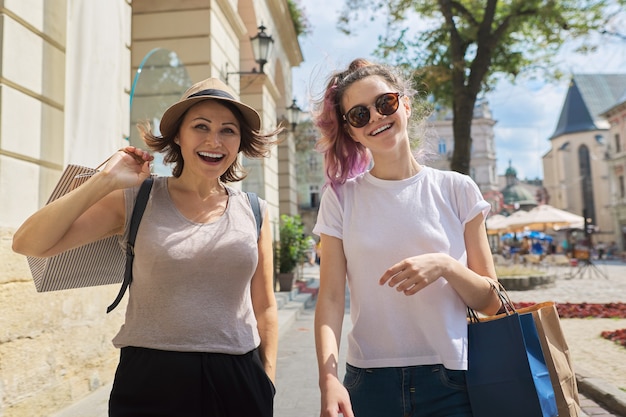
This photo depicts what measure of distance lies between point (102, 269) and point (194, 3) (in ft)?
24.4

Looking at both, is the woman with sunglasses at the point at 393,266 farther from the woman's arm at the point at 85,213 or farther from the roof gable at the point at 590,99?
the roof gable at the point at 590,99

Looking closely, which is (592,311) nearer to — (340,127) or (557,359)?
(557,359)

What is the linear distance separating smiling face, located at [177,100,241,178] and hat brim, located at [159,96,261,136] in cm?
3

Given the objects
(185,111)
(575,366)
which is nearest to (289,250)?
(575,366)

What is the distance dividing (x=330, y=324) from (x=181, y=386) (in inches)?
23.2

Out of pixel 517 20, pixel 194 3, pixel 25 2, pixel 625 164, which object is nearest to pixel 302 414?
pixel 25 2

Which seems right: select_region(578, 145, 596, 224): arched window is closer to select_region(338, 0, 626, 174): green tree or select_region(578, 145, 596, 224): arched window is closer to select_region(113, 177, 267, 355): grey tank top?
select_region(338, 0, 626, 174): green tree

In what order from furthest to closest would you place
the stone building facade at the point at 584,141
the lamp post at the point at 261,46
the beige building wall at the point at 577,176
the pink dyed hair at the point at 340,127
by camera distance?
the stone building facade at the point at 584,141, the beige building wall at the point at 577,176, the lamp post at the point at 261,46, the pink dyed hair at the point at 340,127

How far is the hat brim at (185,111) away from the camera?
6.81 feet

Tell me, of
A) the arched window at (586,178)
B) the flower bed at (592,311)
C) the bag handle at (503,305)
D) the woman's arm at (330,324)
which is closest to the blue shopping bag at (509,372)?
the bag handle at (503,305)

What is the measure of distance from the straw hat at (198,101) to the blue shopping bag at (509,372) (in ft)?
4.26

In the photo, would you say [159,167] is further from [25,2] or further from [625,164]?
[625,164]

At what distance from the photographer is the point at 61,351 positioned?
4230 millimetres

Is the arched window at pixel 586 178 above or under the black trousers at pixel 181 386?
above
